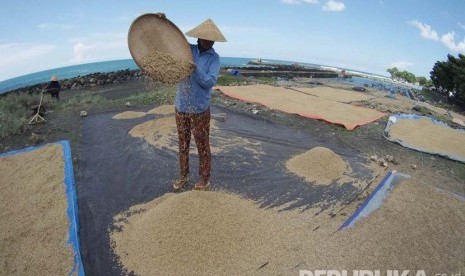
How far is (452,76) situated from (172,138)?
17.1m

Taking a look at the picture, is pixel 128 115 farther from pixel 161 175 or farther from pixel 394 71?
pixel 394 71

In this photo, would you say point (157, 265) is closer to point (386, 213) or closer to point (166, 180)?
point (166, 180)

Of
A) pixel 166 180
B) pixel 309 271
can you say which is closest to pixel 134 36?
pixel 166 180

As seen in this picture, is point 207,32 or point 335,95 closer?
point 207,32

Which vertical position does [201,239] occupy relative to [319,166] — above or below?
below

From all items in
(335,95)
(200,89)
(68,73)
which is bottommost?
(335,95)

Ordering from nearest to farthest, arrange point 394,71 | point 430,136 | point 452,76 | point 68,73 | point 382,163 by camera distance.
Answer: point 382,163 → point 430,136 → point 452,76 → point 394,71 → point 68,73

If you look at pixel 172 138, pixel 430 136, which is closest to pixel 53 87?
pixel 172 138

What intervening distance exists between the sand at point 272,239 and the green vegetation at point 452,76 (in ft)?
44.4

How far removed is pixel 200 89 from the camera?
260 centimetres

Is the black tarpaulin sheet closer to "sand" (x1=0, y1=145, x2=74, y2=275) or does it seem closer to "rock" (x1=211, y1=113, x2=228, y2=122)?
"sand" (x1=0, y1=145, x2=74, y2=275)

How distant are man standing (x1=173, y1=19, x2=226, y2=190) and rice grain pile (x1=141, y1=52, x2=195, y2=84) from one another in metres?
0.11

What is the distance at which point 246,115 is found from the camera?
5.70 m

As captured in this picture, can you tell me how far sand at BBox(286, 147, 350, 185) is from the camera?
3314mm
